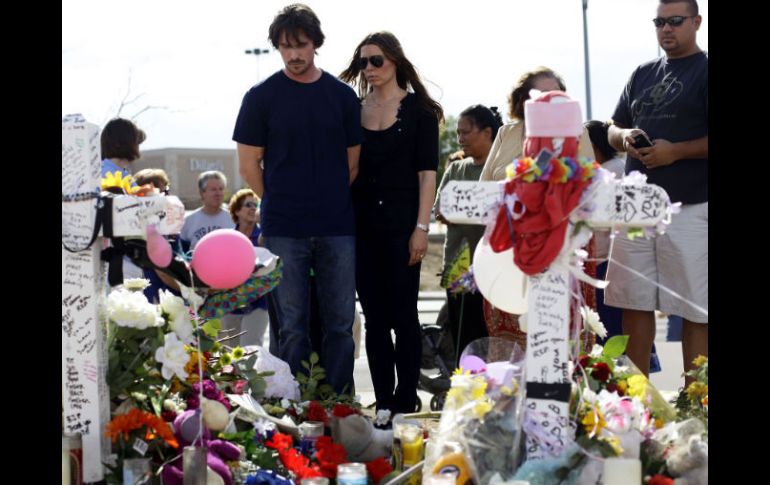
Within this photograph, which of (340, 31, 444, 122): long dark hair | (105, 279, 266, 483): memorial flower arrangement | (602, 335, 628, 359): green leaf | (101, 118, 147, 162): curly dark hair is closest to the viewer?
(105, 279, 266, 483): memorial flower arrangement

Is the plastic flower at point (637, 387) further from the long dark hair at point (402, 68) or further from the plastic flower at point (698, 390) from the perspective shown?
the long dark hair at point (402, 68)

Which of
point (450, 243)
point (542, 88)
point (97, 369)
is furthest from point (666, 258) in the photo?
→ point (97, 369)

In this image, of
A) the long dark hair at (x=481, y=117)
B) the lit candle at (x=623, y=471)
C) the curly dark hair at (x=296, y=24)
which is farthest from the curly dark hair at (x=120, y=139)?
the lit candle at (x=623, y=471)

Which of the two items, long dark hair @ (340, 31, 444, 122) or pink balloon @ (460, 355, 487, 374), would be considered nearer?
pink balloon @ (460, 355, 487, 374)

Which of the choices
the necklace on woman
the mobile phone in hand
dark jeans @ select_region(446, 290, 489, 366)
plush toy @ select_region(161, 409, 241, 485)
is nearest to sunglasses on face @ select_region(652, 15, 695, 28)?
the mobile phone in hand

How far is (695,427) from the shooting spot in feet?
9.98

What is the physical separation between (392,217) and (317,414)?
1.18 meters

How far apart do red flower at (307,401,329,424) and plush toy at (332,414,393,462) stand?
0.20 m

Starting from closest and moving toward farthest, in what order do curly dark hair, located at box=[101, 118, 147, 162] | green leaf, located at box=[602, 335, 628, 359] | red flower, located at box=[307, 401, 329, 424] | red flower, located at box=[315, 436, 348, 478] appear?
red flower, located at box=[315, 436, 348, 478] → green leaf, located at box=[602, 335, 628, 359] → red flower, located at box=[307, 401, 329, 424] → curly dark hair, located at box=[101, 118, 147, 162]

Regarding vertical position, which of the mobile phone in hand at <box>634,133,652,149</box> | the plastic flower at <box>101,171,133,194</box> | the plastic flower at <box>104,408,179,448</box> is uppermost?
the mobile phone in hand at <box>634,133,652,149</box>

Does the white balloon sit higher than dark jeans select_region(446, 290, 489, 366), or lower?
higher

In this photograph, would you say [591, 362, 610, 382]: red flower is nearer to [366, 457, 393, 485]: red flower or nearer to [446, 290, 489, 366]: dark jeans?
[366, 457, 393, 485]: red flower

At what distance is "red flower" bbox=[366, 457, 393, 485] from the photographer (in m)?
3.33
